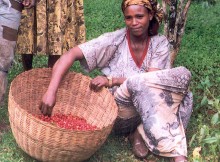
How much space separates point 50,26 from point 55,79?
730mm

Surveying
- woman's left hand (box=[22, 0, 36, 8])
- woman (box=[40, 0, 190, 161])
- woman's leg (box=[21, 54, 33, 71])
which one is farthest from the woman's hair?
woman's leg (box=[21, 54, 33, 71])

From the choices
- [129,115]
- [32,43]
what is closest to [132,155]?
[129,115]

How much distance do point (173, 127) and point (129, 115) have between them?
0.43 metres

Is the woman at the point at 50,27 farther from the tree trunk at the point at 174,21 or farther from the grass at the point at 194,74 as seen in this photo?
the tree trunk at the point at 174,21

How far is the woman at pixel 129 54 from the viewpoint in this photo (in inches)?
156

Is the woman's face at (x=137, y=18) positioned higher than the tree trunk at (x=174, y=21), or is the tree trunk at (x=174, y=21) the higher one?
the woman's face at (x=137, y=18)

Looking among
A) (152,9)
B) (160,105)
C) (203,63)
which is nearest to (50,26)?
(152,9)

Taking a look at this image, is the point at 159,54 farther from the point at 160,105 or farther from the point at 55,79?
the point at 55,79

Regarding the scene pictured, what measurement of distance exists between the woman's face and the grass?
65 centimetres

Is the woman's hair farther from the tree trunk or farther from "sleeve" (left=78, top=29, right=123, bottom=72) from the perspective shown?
Result: the tree trunk

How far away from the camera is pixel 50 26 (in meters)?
4.36

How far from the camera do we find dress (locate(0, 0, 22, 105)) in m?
3.76

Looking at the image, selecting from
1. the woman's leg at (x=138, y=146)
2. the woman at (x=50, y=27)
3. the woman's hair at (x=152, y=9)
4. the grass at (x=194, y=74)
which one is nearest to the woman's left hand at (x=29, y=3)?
the woman at (x=50, y=27)

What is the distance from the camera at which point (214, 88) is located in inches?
205
